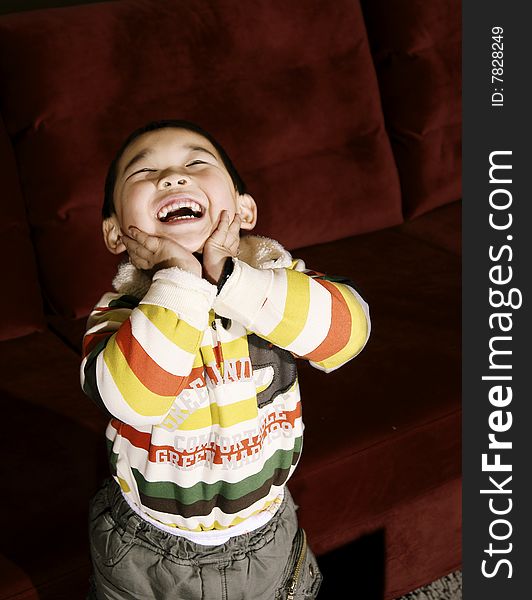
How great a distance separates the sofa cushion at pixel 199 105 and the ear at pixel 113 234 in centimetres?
67

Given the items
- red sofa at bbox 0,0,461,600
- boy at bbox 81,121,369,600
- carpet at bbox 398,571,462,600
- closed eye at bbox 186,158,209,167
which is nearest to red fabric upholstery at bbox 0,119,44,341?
red sofa at bbox 0,0,461,600

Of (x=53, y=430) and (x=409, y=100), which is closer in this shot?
(x=53, y=430)

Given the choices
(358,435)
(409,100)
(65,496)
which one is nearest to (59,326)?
(65,496)

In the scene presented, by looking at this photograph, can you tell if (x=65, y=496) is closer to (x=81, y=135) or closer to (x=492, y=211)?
(x=81, y=135)

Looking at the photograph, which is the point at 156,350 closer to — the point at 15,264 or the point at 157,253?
the point at 157,253

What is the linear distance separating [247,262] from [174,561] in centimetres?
35

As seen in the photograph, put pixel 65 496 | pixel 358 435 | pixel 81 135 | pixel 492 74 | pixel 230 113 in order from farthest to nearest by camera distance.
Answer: pixel 492 74
pixel 230 113
pixel 81 135
pixel 358 435
pixel 65 496

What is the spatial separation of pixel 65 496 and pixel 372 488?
0.50 meters

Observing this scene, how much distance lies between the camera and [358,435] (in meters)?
1.39

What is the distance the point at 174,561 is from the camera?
3.26ft

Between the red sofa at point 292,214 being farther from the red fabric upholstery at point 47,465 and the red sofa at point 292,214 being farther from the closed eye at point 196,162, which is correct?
the closed eye at point 196,162

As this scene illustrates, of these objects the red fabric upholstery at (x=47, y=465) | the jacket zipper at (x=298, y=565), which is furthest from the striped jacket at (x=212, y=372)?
the red fabric upholstery at (x=47, y=465)

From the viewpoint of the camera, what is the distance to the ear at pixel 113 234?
3.25ft

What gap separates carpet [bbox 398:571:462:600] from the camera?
1.59 m
